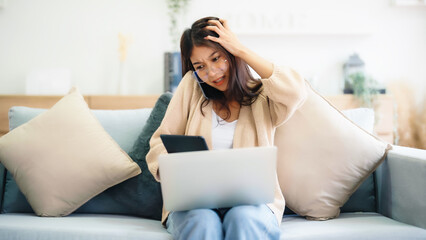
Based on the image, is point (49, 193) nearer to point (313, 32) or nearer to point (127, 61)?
point (127, 61)

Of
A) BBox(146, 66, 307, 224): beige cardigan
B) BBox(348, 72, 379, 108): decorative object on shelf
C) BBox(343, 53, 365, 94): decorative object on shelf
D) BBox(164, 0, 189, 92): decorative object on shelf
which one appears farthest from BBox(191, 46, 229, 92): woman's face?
BBox(343, 53, 365, 94): decorative object on shelf

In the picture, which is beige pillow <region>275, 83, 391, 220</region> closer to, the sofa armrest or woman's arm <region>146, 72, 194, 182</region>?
the sofa armrest

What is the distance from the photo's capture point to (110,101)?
→ 2902 millimetres

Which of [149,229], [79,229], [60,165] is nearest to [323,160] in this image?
[149,229]

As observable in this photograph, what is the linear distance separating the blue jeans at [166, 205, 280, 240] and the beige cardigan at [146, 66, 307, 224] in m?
0.16

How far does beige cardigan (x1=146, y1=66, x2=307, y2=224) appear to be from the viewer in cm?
134

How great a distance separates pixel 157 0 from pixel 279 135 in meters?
2.24

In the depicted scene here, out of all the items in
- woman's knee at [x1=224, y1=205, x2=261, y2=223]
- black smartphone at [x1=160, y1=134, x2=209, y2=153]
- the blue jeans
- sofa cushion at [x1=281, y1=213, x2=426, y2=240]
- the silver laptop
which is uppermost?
black smartphone at [x1=160, y1=134, x2=209, y2=153]

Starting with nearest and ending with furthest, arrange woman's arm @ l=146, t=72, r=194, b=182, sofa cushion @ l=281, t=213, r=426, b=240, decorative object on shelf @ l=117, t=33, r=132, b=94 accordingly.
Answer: sofa cushion @ l=281, t=213, r=426, b=240, woman's arm @ l=146, t=72, r=194, b=182, decorative object on shelf @ l=117, t=33, r=132, b=94

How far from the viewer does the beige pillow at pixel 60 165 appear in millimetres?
1502

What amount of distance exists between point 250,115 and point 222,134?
13cm

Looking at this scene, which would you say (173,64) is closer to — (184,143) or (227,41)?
(227,41)

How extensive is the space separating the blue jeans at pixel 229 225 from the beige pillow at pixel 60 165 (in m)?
0.45

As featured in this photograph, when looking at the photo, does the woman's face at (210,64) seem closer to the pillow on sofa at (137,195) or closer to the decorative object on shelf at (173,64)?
the pillow on sofa at (137,195)
